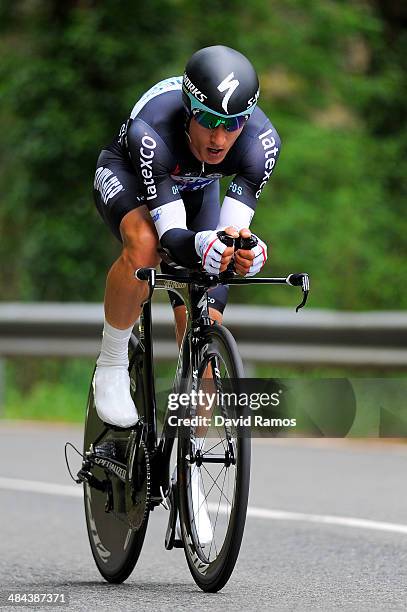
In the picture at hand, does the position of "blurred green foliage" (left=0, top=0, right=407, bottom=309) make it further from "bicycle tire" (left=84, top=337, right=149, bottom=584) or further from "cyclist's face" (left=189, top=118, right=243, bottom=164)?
"cyclist's face" (left=189, top=118, right=243, bottom=164)

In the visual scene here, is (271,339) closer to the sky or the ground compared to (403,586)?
closer to the sky

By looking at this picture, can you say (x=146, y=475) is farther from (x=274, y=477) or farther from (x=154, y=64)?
(x=154, y=64)

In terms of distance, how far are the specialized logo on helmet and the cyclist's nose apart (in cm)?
13

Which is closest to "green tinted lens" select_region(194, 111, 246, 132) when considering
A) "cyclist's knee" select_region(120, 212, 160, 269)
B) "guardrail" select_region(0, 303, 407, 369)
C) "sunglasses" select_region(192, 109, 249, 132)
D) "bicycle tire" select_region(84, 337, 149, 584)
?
"sunglasses" select_region(192, 109, 249, 132)

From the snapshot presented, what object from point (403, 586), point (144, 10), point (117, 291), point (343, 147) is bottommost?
point (403, 586)

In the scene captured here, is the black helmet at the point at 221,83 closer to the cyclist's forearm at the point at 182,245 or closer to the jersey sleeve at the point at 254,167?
the jersey sleeve at the point at 254,167

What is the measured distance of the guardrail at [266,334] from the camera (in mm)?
13219

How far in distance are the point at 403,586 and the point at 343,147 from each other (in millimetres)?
17101

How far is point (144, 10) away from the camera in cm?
2228

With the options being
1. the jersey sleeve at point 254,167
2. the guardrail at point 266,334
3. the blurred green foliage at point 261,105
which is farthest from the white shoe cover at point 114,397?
the blurred green foliage at point 261,105

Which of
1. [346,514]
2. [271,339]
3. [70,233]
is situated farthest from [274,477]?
[70,233]

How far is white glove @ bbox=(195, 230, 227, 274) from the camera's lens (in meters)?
5.71

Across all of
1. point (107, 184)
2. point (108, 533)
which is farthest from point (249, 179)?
point (108, 533)

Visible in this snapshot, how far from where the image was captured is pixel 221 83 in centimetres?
581
